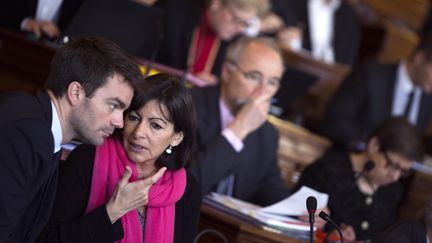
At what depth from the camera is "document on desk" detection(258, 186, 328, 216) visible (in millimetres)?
3232

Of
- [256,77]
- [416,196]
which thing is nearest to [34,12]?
[256,77]

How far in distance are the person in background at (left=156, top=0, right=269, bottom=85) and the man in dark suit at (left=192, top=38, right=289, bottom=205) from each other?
0.76m

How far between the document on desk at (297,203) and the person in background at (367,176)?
13.8 inches

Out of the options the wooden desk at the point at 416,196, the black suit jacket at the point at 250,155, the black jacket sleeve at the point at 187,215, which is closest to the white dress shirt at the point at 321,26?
the wooden desk at the point at 416,196

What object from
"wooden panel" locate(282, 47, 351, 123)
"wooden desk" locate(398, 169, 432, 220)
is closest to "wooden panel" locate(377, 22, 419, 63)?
"wooden panel" locate(282, 47, 351, 123)

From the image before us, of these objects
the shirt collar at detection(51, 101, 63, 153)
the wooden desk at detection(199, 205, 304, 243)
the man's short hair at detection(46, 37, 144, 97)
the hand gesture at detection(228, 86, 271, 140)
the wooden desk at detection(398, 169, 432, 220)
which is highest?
the man's short hair at detection(46, 37, 144, 97)

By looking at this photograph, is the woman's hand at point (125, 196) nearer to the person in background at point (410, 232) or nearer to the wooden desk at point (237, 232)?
the wooden desk at point (237, 232)

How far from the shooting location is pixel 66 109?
2463 mm

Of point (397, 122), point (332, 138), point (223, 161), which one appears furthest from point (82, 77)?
point (332, 138)

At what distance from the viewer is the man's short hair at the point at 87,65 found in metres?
2.46

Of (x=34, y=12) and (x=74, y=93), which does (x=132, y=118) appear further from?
(x=34, y=12)

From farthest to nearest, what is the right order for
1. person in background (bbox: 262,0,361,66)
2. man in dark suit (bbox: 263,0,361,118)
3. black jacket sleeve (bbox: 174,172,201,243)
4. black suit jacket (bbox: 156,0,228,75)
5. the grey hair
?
person in background (bbox: 262,0,361,66) < man in dark suit (bbox: 263,0,361,118) < black suit jacket (bbox: 156,0,228,75) < the grey hair < black jacket sleeve (bbox: 174,172,201,243)

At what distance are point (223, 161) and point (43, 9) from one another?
1.30m

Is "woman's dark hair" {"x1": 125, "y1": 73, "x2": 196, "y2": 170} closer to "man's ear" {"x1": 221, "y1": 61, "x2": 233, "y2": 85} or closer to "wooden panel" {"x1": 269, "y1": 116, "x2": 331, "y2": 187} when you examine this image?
"man's ear" {"x1": 221, "y1": 61, "x2": 233, "y2": 85}
